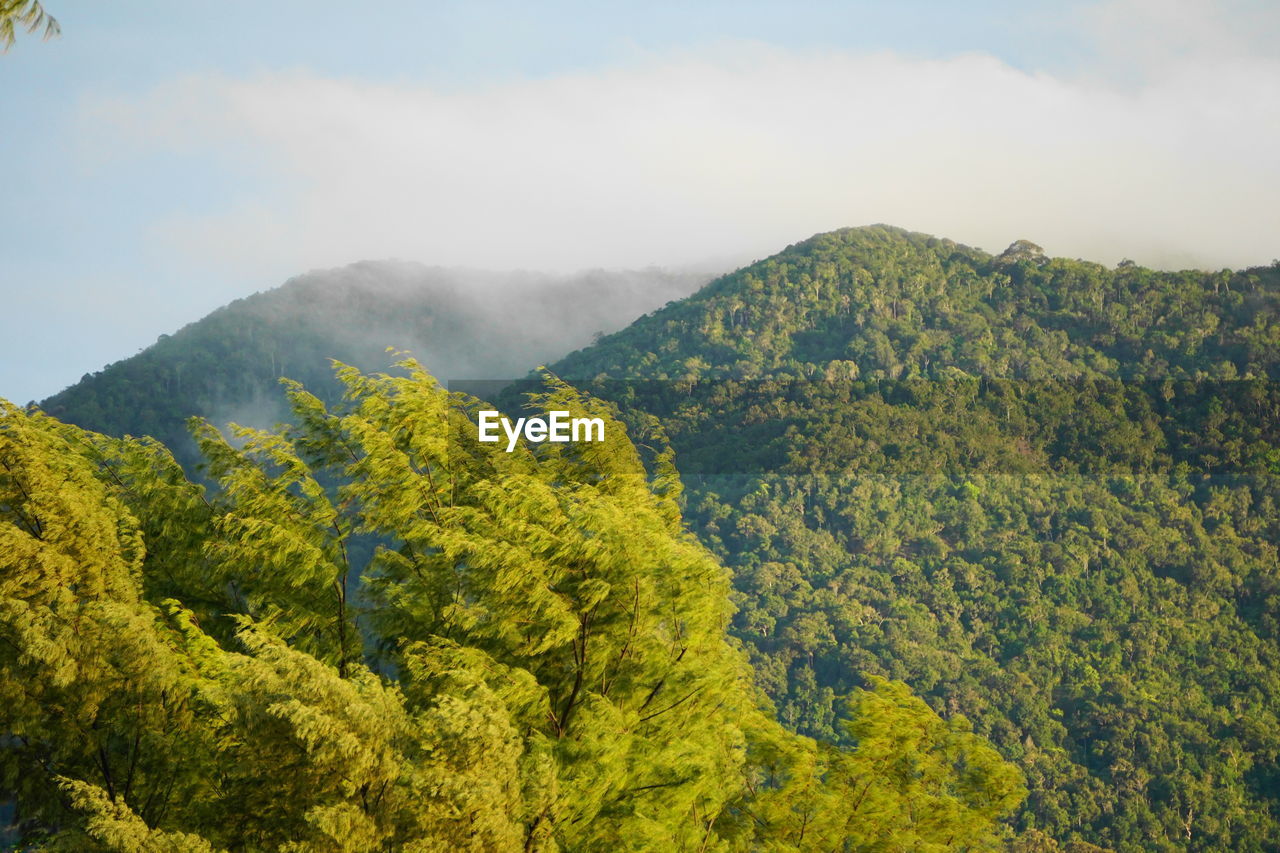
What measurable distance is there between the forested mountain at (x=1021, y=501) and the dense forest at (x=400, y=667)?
193ft

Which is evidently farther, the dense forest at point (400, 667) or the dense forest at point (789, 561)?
the dense forest at point (789, 561)

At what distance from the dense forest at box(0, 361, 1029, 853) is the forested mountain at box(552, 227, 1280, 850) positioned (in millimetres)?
58960

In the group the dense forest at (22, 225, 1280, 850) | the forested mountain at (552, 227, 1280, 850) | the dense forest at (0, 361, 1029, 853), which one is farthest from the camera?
the forested mountain at (552, 227, 1280, 850)

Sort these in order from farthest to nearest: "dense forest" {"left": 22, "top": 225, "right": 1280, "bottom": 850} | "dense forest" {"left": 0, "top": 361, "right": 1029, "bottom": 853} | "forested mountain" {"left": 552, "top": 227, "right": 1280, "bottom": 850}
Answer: "forested mountain" {"left": 552, "top": 227, "right": 1280, "bottom": 850} → "dense forest" {"left": 22, "top": 225, "right": 1280, "bottom": 850} → "dense forest" {"left": 0, "top": 361, "right": 1029, "bottom": 853}

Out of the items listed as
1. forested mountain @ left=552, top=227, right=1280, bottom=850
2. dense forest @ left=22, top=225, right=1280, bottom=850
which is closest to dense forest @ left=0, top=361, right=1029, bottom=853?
dense forest @ left=22, top=225, right=1280, bottom=850

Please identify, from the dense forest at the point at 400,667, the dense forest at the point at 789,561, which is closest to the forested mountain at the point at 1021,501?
the dense forest at the point at 789,561

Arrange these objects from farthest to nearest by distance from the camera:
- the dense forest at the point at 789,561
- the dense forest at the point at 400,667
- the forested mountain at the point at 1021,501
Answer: the forested mountain at the point at 1021,501
the dense forest at the point at 789,561
the dense forest at the point at 400,667

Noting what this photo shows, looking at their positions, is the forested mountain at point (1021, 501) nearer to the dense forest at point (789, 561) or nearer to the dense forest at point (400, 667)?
the dense forest at point (789, 561)

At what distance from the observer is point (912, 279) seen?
417ft

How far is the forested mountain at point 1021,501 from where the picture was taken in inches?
2830

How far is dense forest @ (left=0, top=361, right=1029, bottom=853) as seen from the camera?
6.87 metres

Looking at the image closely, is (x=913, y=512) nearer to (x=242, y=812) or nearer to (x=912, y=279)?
(x=912, y=279)

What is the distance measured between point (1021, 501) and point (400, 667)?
91350 millimetres

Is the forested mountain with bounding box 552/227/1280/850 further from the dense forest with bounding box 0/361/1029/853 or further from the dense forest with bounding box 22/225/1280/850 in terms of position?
the dense forest with bounding box 0/361/1029/853
